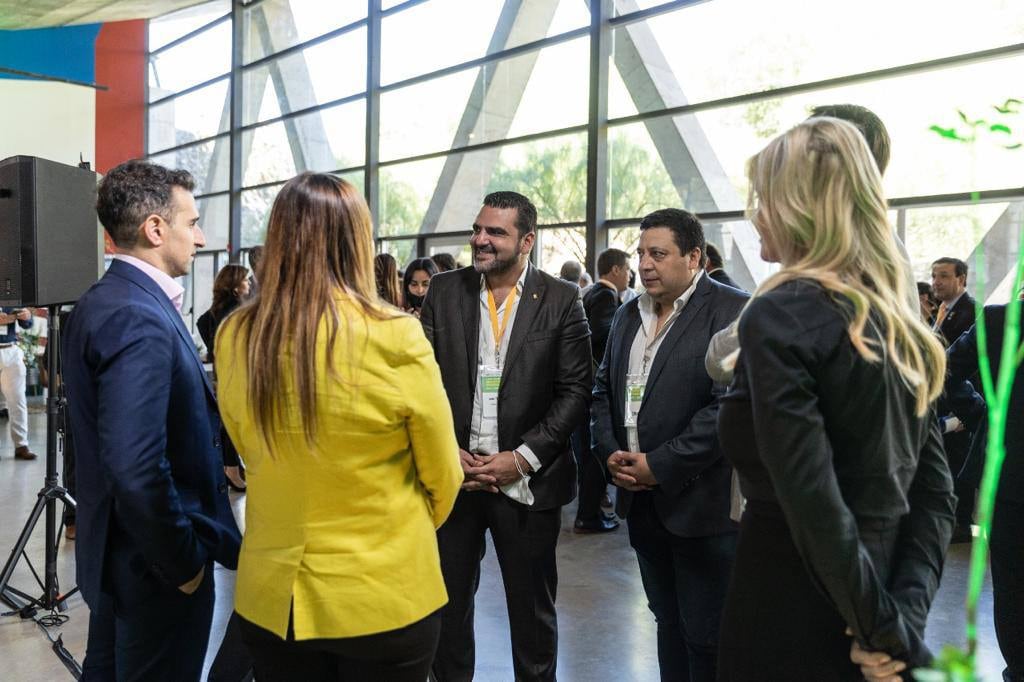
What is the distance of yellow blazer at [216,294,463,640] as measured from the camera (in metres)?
1.39

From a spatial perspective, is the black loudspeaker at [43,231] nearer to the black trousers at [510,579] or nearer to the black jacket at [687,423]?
the black trousers at [510,579]

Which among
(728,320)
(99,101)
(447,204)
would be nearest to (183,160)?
(99,101)

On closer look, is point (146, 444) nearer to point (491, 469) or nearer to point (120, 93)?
point (491, 469)

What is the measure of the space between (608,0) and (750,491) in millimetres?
8156

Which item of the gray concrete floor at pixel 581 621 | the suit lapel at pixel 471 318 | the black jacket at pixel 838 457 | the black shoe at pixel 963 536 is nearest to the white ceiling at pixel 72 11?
the gray concrete floor at pixel 581 621

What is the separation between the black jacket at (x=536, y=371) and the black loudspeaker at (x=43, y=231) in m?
1.86

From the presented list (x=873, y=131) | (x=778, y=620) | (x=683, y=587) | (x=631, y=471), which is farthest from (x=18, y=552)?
(x=873, y=131)

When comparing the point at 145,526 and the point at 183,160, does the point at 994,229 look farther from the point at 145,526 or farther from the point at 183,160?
the point at 183,160

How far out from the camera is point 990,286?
19.8ft

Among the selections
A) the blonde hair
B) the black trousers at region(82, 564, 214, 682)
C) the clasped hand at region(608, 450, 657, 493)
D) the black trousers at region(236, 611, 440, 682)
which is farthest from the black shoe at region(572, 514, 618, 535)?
the blonde hair

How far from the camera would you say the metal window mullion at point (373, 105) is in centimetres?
1119

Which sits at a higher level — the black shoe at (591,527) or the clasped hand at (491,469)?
the clasped hand at (491,469)

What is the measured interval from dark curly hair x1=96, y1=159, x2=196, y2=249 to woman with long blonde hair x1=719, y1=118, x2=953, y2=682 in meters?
1.29

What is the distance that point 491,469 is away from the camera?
2486 millimetres
